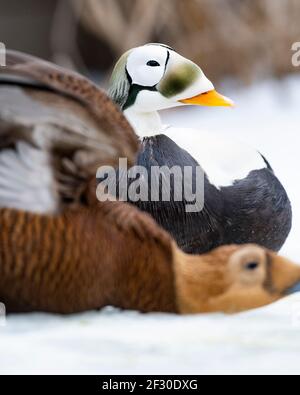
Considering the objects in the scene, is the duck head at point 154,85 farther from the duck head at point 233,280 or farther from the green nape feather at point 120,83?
the duck head at point 233,280

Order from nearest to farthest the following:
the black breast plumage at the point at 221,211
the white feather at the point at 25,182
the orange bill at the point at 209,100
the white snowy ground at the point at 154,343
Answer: the white snowy ground at the point at 154,343 → the white feather at the point at 25,182 → the black breast plumage at the point at 221,211 → the orange bill at the point at 209,100

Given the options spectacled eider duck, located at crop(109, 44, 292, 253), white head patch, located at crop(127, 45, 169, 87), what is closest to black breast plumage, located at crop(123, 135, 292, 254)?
spectacled eider duck, located at crop(109, 44, 292, 253)

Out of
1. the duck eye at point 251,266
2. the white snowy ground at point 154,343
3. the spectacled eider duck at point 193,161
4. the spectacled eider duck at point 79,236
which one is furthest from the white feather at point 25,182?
the spectacled eider duck at point 193,161

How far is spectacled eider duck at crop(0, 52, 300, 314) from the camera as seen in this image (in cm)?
123

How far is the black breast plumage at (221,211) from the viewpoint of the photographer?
1603 millimetres

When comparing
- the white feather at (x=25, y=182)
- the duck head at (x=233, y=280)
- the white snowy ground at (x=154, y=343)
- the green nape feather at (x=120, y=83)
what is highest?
the green nape feather at (x=120, y=83)

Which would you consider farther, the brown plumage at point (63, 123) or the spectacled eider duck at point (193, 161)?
the spectacled eider duck at point (193, 161)

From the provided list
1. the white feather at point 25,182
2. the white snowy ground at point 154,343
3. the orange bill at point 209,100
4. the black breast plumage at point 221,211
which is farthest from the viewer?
the orange bill at point 209,100

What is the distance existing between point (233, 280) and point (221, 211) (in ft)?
1.30

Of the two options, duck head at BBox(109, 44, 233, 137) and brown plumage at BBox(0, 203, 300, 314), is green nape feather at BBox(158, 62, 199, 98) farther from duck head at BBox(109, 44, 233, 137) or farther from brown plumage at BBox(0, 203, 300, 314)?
brown plumage at BBox(0, 203, 300, 314)

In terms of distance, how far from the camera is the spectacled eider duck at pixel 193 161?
1.63 meters

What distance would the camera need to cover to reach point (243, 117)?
160 inches

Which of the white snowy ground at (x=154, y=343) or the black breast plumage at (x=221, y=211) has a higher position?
the black breast plumage at (x=221, y=211)

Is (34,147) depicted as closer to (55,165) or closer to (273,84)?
(55,165)
